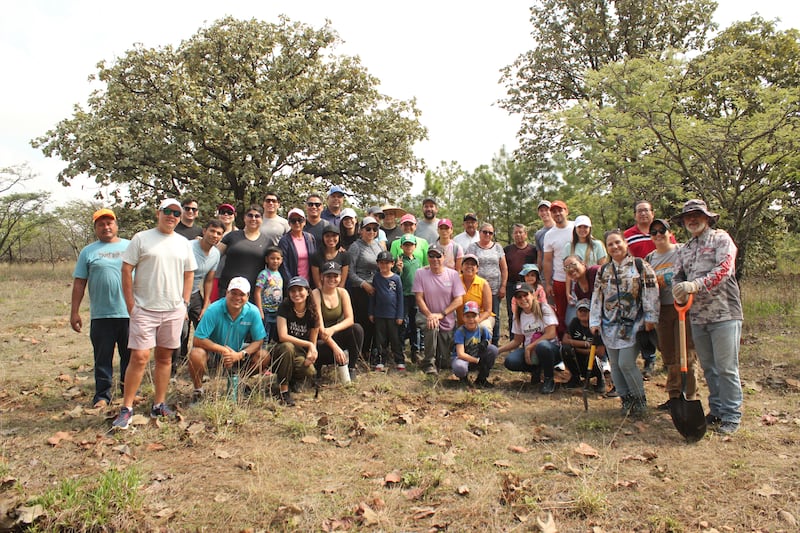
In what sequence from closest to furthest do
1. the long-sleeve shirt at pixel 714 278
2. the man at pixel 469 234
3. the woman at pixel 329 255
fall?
the long-sleeve shirt at pixel 714 278, the woman at pixel 329 255, the man at pixel 469 234

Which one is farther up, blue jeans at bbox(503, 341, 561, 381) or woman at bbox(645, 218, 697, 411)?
woman at bbox(645, 218, 697, 411)

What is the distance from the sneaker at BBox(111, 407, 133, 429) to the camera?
475 centimetres

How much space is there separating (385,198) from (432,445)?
18.3m

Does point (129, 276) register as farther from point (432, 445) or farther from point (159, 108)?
point (159, 108)

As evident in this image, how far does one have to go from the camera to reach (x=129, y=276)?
15.7 ft

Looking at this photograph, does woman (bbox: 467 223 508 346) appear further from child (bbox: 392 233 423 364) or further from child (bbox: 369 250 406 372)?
child (bbox: 369 250 406 372)

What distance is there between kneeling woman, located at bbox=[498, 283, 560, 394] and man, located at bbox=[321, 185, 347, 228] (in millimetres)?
3015

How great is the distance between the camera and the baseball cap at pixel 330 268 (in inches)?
256

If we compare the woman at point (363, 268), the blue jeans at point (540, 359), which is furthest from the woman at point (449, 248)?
the blue jeans at point (540, 359)

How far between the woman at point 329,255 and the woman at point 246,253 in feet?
2.22

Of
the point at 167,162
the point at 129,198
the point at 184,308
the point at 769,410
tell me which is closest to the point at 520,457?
the point at 769,410

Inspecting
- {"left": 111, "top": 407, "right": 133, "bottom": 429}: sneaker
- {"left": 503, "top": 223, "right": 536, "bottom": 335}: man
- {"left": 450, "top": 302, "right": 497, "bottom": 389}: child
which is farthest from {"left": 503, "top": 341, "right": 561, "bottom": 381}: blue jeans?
{"left": 111, "top": 407, "right": 133, "bottom": 429}: sneaker

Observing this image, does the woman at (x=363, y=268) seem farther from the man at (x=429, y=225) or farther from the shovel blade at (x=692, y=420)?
the shovel blade at (x=692, y=420)

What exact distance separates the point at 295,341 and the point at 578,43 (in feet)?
67.4
